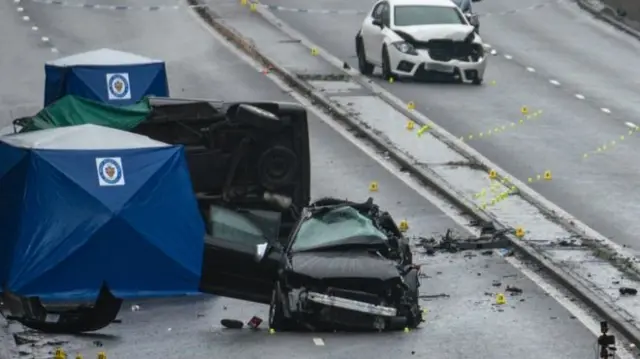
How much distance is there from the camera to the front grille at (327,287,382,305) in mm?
18234

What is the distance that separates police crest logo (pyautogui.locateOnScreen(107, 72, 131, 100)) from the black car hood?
10.1 metres

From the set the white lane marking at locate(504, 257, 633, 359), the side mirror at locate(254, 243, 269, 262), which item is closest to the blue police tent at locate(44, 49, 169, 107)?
the white lane marking at locate(504, 257, 633, 359)

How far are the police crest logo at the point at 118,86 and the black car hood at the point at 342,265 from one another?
1006 centimetres

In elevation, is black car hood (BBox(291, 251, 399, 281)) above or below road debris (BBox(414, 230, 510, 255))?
above

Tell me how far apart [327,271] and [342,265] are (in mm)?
249

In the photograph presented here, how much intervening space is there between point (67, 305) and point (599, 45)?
25786 millimetres

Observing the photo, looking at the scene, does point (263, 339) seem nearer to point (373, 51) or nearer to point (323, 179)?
point (323, 179)

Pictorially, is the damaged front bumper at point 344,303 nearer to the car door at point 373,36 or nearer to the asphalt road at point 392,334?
the asphalt road at point 392,334

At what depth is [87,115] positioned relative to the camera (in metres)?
22.9

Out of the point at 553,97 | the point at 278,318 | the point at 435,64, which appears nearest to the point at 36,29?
the point at 435,64

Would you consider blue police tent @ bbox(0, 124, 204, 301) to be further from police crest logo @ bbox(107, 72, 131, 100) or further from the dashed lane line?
the dashed lane line

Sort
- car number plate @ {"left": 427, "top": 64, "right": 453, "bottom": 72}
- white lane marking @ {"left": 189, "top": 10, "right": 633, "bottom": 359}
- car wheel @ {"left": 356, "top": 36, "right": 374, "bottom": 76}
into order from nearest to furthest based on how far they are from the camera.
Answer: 1. white lane marking @ {"left": 189, "top": 10, "right": 633, "bottom": 359}
2. car number plate @ {"left": 427, "top": 64, "right": 453, "bottom": 72}
3. car wheel @ {"left": 356, "top": 36, "right": 374, "bottom": 76}

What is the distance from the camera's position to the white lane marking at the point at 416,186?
19688 mm

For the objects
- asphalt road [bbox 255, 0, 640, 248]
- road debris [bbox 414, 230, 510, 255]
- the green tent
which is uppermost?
the green tent
